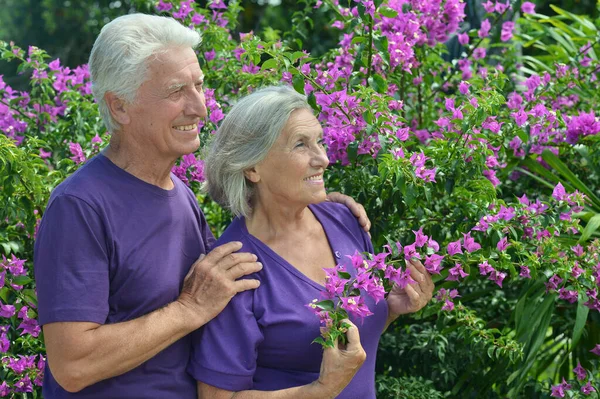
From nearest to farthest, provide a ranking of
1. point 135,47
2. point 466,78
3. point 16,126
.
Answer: point 135,47, point 16,126, point 466,78

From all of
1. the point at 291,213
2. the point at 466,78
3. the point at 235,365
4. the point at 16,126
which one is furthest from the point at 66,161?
the point at 466,78

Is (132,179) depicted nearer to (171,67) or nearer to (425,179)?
(171,67)

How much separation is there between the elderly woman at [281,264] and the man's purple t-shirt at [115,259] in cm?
14

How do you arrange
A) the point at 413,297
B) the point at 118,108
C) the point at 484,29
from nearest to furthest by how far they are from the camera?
the point at 118,108 < the point at 413,297 < the point at 484,29

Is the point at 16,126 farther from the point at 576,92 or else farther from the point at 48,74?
the point at 576,92

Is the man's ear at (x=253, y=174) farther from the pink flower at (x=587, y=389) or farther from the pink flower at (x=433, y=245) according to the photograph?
the pink flower at (x=587, y=389)

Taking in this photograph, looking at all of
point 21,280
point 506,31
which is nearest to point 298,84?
point 21,280

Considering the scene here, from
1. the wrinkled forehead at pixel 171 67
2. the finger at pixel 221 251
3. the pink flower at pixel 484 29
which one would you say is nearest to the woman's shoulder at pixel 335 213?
the finger at pixel 221 251

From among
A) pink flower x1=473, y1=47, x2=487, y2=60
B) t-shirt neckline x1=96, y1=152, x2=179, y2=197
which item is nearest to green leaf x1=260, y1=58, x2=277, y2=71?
t-shirt neckline x1=96, y1=152, x2=179, y2=197

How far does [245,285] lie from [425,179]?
74cm

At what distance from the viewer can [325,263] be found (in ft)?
9.12

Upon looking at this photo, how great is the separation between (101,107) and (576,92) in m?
2.54

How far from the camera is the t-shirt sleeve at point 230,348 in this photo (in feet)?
8.27

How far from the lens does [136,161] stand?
101 inches
